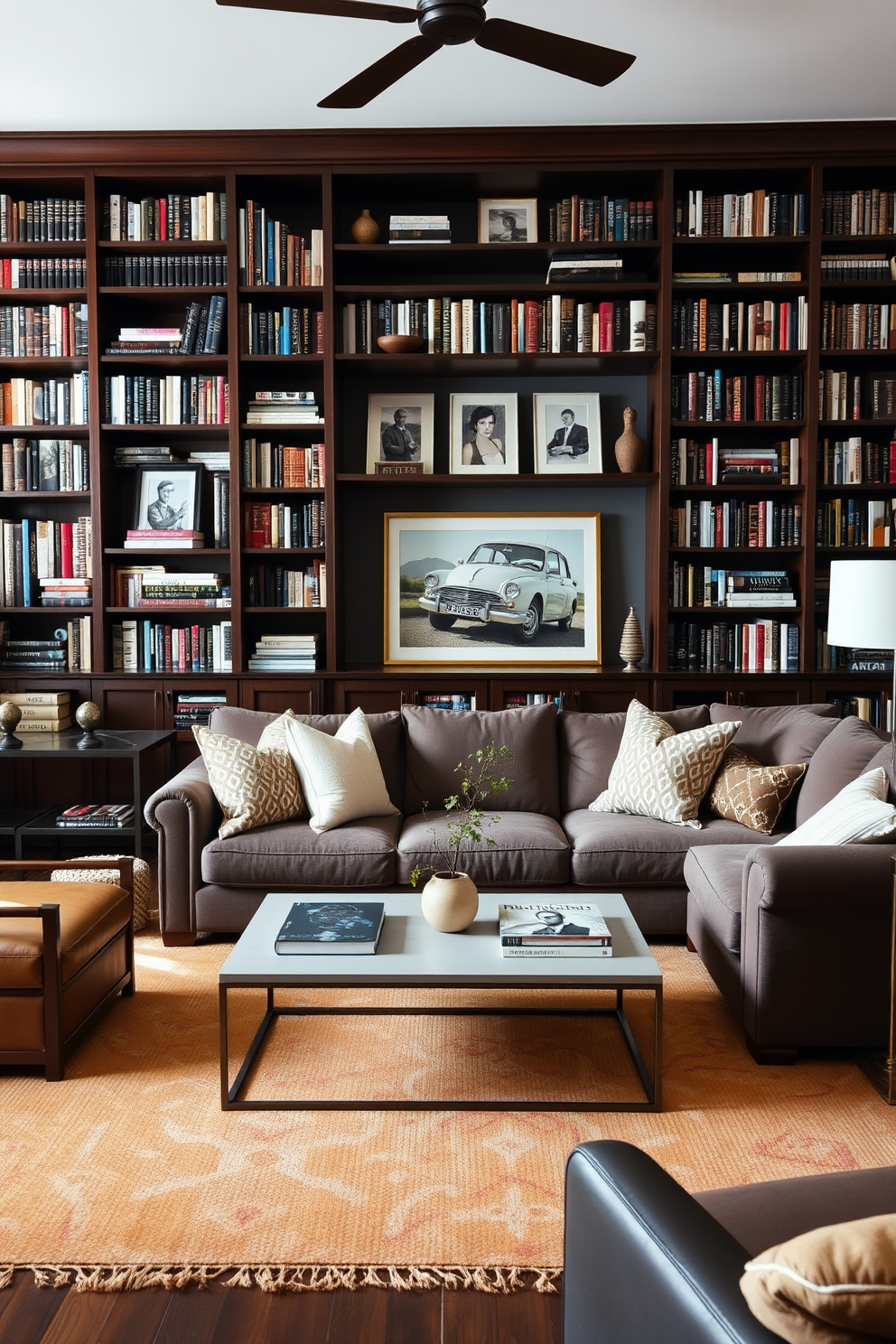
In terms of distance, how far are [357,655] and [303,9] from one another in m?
3.02

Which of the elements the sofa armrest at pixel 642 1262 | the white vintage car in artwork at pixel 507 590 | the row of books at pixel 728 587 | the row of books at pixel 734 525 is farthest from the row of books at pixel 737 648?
the sofa armrest at pixel 642 1262

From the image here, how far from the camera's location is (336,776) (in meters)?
3.70

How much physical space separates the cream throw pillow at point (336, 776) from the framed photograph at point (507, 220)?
2495 mm

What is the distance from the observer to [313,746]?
12.3 ft

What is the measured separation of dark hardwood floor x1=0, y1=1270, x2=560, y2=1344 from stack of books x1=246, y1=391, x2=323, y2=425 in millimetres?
3685

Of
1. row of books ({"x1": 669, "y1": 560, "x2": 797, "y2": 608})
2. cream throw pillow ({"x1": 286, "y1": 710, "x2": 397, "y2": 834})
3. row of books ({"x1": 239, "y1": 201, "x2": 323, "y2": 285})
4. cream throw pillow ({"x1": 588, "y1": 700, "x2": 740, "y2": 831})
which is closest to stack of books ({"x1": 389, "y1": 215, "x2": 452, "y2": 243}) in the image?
row of books ({"x1": 239, "y1": 201, "x2": 323, "y2": 285})

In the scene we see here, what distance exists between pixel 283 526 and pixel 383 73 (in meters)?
2.21

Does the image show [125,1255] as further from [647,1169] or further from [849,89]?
[849,89]

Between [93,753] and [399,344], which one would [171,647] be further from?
[399,344]

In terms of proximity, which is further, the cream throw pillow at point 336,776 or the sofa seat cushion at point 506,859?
the cream throw pillow at point 336,776

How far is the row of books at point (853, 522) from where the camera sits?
15.4ft

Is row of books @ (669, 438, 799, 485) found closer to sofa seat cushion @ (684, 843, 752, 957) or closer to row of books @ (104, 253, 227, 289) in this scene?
sofa seat cushion @ (684, 843, 752, 957)

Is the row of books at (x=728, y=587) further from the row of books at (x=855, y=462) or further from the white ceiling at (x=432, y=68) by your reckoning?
the white ceiling at (x=432, y=68)

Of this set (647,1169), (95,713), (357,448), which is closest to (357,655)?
(357,448)
